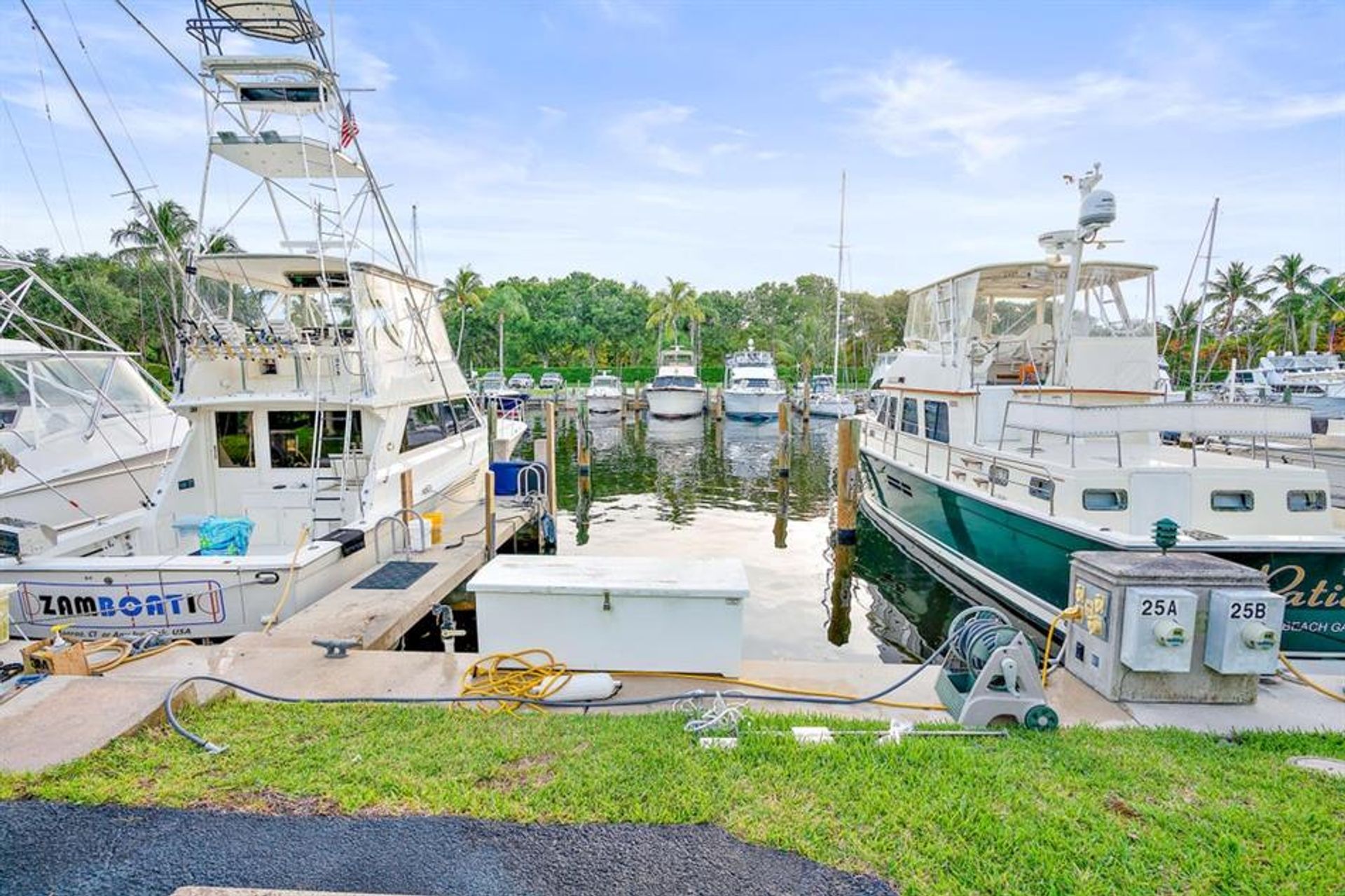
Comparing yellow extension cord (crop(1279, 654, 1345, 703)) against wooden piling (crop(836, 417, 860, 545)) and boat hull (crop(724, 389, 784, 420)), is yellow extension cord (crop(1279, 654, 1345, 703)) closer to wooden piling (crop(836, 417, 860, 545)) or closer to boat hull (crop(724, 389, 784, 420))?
wooden piling (crop(836, 417, 860, 545))

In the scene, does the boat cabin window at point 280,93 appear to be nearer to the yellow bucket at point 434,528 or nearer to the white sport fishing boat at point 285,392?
the white sport fishing boat at point 285,392

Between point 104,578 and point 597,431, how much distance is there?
2838 cm

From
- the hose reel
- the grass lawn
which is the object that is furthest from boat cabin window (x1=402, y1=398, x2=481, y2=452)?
the hose reel

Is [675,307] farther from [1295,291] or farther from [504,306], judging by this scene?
[1295,291]

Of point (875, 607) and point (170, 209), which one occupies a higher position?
point (170, 209)

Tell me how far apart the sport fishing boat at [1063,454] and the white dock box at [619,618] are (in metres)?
4.49

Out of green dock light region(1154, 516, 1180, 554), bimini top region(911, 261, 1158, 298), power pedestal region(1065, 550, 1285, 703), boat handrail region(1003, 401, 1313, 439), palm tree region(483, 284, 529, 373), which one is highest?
palm tree region(483, 284, 529, 373)

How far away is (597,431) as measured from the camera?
35094 millimetres

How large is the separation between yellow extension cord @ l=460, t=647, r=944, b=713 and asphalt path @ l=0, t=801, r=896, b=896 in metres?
1.50

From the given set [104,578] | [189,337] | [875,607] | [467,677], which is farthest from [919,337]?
[104,578]

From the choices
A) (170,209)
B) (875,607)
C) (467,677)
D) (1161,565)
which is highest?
(170,209)

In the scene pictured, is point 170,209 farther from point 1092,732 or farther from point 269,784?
point 1092,732

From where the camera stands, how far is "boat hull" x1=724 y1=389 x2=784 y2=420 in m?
36.6

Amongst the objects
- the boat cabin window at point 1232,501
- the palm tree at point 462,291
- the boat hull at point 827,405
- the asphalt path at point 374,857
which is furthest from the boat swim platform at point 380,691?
the palm tree at point 462,291
